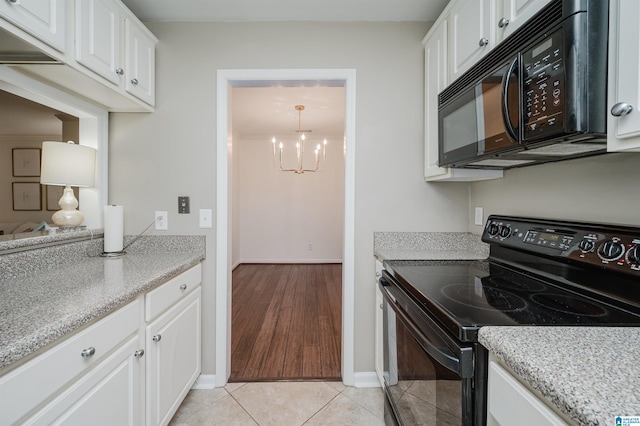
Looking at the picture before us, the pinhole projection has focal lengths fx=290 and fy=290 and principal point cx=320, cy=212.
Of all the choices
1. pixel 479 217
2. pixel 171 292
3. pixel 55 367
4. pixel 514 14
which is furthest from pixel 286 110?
pixel 55 367

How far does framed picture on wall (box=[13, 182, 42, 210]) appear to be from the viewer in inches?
61.8

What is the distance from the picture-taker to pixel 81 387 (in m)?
0.87

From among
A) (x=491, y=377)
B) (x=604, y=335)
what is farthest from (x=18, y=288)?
(x=604, y=335)

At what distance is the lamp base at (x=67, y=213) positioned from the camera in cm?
164

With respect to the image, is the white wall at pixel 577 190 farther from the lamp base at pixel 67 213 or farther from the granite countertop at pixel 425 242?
the lamp base at pixel 67 213

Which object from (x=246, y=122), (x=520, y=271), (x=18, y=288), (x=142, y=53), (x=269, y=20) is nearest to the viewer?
(x=18, y=288)

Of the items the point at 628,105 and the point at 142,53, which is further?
the point at 142,53

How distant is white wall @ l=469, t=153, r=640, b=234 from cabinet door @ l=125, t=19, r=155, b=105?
2169 mm

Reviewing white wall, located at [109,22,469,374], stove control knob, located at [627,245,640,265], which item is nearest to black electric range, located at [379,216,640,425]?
stove control knob, located at [627,245,640,265]

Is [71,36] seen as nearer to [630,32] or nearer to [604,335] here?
[630,32]

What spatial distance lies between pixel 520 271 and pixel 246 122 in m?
4.26

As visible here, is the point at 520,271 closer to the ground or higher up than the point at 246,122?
closer to the ground

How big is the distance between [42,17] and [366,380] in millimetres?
2405

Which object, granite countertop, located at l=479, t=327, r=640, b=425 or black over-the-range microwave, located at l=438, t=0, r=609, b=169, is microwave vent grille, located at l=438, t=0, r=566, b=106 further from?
granite countertop, located at l=479, t=327, r=640, b=425
